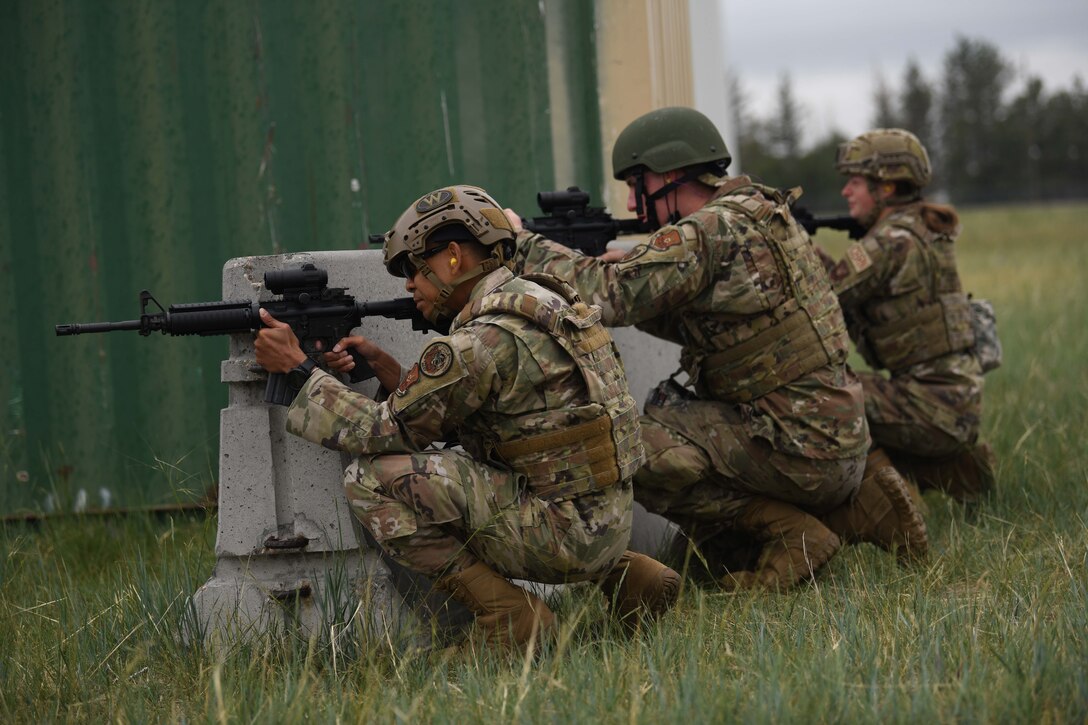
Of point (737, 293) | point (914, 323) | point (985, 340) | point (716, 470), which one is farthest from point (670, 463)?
point (985, 340)

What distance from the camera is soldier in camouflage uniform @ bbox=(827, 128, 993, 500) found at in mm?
5344

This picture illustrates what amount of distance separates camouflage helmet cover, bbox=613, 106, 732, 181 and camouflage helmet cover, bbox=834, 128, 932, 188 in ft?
4.15

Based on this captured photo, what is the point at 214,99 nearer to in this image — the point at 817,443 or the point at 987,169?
the point at 817,443

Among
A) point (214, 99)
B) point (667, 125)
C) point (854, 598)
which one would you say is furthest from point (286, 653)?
point (214, 99)

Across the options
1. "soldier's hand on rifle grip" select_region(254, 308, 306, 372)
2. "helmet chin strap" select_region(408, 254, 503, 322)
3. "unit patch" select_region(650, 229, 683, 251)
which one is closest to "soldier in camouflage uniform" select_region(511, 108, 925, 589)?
"unit patch" select_region(650, 229, 683, 251)

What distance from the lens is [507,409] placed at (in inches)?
139

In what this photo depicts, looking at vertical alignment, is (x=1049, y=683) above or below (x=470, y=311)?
below

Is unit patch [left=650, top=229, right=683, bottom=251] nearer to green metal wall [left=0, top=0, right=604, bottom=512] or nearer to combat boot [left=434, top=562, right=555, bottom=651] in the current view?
combat boot [left=434, top=562, right=555, bottom=651]

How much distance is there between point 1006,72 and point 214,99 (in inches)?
2916

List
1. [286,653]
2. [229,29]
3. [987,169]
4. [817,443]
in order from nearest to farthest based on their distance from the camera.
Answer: [286,653] → [817,443] → [229,29] → [987,169]

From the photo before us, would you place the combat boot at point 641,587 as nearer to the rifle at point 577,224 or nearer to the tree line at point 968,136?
the rifle at point 577,224

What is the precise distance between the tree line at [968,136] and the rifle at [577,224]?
4686cm

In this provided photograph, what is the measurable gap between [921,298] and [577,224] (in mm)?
1635

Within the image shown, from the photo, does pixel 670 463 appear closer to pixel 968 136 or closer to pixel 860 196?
pixel 860 196
